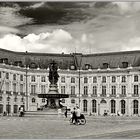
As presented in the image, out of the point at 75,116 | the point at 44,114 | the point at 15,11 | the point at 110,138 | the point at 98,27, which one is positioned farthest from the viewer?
the point at 44,114

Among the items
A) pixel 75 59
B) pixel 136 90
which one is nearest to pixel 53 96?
pixel 136 90

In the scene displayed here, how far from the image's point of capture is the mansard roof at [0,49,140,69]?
9156 centimetres

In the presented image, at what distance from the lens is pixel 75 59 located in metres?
97.6

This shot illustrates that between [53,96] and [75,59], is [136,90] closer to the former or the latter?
[75,59]

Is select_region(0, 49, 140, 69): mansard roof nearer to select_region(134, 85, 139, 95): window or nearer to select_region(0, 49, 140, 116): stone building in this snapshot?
select_region(0, 49, 140, 116): stone building

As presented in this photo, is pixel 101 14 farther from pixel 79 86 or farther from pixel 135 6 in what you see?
pixel 79 86

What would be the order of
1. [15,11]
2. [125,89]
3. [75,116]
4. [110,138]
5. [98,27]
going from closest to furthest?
[110,138] → [15,11] → [98,27] → [75,116] → [125,89]

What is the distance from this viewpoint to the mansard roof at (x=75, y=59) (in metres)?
91.6

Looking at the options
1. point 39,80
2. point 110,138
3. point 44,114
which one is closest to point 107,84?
point 39,80

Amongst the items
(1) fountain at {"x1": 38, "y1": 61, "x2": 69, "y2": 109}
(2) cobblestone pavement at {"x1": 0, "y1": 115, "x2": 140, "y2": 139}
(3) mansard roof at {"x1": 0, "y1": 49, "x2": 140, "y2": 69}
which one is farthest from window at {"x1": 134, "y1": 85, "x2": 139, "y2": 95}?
(2) cobblestone pavement at {"x1": 0, "y1": 115, "x2": 140, "y2": 139}

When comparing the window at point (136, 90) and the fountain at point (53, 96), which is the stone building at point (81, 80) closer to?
the window at point (136, 90)

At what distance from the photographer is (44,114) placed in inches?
1960

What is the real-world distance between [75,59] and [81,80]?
4.92 metres

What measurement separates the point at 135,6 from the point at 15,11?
313 inches
